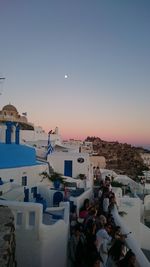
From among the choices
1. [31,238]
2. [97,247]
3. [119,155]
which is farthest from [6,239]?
[119,155]

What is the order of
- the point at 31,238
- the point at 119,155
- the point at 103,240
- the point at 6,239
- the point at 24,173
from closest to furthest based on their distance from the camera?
the point at 6,239 → the point at 31,238 → the point at 103,240 → the point at 24,173 → the point at 119,155

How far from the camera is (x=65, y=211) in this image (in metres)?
8.51

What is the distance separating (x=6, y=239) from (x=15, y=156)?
1262 centimetres

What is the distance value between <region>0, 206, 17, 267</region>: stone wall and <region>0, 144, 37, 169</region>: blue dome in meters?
9.77

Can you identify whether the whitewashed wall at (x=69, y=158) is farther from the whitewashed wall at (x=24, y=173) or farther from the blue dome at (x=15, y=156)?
the blue dome at (x=15, y=156)

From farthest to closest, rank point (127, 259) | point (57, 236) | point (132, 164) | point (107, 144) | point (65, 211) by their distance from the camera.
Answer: point (107, 144) < point (132, 164) < point (65, 211) < point (57, 236) < point (127, 259)

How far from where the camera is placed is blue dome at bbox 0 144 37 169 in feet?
51.4

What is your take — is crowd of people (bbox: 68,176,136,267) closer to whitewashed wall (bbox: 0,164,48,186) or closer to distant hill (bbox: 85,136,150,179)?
whitewashed wall (bbox: 0,164,48,186)

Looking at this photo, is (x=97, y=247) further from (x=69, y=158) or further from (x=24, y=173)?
(x=69, y=158)

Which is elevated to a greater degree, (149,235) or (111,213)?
(111,213)

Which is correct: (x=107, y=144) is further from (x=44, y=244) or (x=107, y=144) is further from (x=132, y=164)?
(x=44, y=244)

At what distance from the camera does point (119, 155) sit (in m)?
Answer: 96.1

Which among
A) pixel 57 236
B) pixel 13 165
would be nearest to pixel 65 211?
pixel 57 236

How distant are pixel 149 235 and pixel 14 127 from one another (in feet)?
29.5
